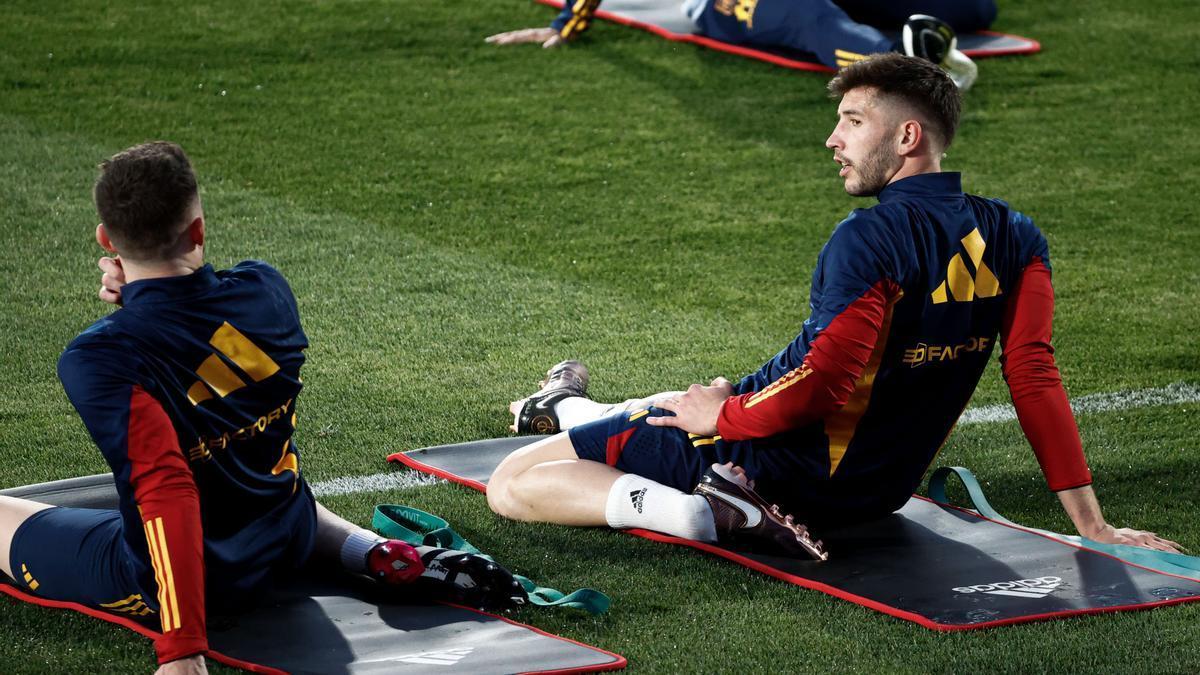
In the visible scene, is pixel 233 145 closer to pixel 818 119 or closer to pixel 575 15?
pixel 575 15

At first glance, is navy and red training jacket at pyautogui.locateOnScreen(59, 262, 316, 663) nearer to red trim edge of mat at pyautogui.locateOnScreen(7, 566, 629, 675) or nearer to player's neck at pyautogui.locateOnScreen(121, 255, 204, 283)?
player's neck at pyautogui.locateOnScreen(121, 255, 204, 283)

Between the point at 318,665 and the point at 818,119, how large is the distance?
553cm

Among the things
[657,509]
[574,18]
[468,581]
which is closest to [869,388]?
[657,509]

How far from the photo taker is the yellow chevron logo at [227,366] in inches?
120

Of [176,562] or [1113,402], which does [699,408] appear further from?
Result: [1113,402]

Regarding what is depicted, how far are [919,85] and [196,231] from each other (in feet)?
5.24

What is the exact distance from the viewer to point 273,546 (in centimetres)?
329

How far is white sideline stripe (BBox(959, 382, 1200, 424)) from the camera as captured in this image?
189 inches

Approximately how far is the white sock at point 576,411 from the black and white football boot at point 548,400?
0.02 metres

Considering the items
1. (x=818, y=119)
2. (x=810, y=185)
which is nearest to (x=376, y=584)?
(x=810, y=185)

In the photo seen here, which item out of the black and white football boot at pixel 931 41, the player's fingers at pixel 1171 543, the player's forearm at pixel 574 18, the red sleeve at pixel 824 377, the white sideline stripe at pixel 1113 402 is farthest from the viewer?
the player's forearm at pixel 574 18

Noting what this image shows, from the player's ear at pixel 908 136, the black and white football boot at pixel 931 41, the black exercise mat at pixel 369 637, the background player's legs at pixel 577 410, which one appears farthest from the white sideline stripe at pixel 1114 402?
the black and white football boot at pixel 931 41

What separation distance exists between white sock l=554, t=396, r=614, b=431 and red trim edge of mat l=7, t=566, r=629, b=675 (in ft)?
3.88

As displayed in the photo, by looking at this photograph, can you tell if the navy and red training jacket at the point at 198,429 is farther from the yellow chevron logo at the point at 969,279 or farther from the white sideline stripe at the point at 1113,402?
the white sideline stripe at the point at 1113,402
